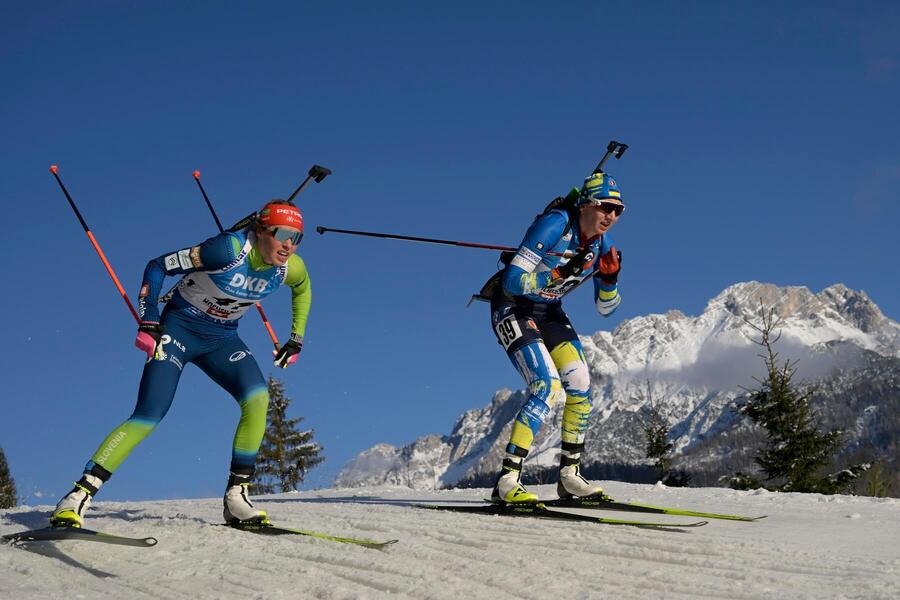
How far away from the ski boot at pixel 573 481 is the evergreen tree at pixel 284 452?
32.2m

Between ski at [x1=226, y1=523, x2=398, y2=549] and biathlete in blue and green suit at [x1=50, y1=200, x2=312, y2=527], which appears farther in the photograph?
biathlete in blue and green suit at [x1=50, y1=200, x2=312, y2=527]

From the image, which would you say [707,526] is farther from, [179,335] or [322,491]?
[322,491]

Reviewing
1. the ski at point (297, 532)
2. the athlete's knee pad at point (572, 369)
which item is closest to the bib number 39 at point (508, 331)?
the athlete's knee pad at point (572, 369)

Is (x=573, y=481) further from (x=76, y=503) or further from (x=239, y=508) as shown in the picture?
(x=76, y=503)

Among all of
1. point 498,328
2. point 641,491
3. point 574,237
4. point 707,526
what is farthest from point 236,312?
point 641,491

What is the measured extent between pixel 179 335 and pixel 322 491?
7.01 m

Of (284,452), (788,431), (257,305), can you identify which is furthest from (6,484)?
(257,305)

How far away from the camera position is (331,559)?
19.9 ft

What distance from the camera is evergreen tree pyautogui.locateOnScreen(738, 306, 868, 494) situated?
27.8 metres

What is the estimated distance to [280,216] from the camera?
24.9 feet

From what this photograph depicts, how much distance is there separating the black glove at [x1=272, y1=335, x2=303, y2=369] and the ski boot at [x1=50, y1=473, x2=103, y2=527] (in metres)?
1.93

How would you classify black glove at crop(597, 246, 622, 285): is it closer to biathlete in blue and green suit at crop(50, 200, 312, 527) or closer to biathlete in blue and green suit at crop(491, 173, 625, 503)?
biathlete in blue and green suit at crop(491, 173, 625, 503)

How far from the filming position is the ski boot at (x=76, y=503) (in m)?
6.51

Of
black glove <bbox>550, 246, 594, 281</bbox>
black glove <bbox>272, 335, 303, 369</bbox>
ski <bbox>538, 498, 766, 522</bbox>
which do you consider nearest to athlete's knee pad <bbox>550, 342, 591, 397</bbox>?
black glove <bbox>550, 246, 594, 281</bbox>
